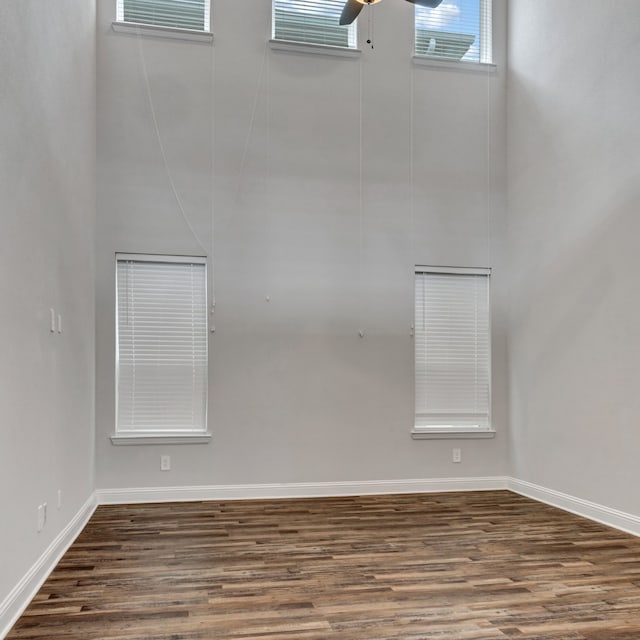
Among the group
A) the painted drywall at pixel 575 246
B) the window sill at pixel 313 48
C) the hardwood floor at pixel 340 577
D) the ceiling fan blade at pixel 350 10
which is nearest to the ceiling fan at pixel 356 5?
the ceiling fan blade at pixel 350 10

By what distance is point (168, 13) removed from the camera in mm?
5434

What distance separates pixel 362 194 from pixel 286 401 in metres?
2.02

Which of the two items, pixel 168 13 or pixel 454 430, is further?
pixel 454 430

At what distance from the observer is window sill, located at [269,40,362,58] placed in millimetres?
5562

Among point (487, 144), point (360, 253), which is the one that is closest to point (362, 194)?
point (360, 253)

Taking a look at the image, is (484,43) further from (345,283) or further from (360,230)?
(345,283)

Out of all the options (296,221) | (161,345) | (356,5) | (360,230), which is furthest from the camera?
(360,230)

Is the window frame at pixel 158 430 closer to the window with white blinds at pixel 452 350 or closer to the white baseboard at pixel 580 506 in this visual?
the window with white blinds at pixel 452 350

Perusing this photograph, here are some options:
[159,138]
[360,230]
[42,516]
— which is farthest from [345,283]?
[42,516]

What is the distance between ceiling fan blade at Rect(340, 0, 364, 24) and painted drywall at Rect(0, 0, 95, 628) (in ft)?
6.20

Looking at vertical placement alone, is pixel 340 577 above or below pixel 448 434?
below

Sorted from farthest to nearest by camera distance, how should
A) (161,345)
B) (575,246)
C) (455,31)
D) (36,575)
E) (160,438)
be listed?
(455,31)
(161,345)
(160,438)
(575,246)
(36,575)

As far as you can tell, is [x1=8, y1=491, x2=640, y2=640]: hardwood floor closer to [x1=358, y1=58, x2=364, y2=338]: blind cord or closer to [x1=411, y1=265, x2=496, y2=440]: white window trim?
[x1=411, y1=265, x2=496, y2=440]: white window trim

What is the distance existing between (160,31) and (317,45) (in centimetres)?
138
